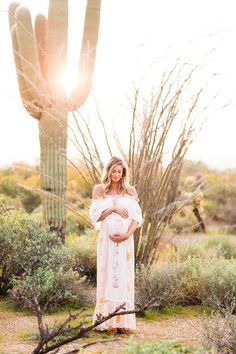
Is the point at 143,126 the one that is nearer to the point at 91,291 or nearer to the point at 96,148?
the point at 96,148

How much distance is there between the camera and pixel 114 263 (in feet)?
20.7

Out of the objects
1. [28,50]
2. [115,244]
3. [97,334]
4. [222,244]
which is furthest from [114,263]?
[222,244]

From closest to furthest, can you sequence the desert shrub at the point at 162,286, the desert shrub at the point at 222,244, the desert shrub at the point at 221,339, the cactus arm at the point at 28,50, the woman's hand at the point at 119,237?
the desert shrub at the point at 221,339 < the woman's hand at the point at 119,237 < the desert shrub at the point at 162,286 < the cactus arm at the point at 28,50 < the desert shrub at the point at 222,244

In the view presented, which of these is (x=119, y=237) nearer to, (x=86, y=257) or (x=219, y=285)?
(x=219, y=285)

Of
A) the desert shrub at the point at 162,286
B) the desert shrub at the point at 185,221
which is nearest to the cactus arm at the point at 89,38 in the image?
the desert shrub at the point at 162,286

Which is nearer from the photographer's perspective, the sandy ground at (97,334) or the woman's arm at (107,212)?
the sandy ground at (97,334)

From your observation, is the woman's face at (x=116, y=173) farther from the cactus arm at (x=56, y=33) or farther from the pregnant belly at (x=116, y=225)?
the cactus arm at (x=56, y=33)

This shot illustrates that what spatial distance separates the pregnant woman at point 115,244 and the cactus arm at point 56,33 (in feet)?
13.3

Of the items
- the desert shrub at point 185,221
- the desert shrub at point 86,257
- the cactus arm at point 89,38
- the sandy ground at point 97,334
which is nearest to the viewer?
the sandy ground at point 97,334

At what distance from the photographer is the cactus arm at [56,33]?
1015cm

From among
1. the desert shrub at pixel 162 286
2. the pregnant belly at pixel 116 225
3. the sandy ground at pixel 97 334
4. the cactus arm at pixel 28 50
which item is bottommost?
the sandy ground at pixel 97 334

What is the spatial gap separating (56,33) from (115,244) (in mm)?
4777

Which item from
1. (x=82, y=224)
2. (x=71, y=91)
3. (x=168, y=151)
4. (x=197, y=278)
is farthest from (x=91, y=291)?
(x=82, y=224)

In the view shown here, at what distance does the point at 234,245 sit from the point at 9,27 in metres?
5.19
